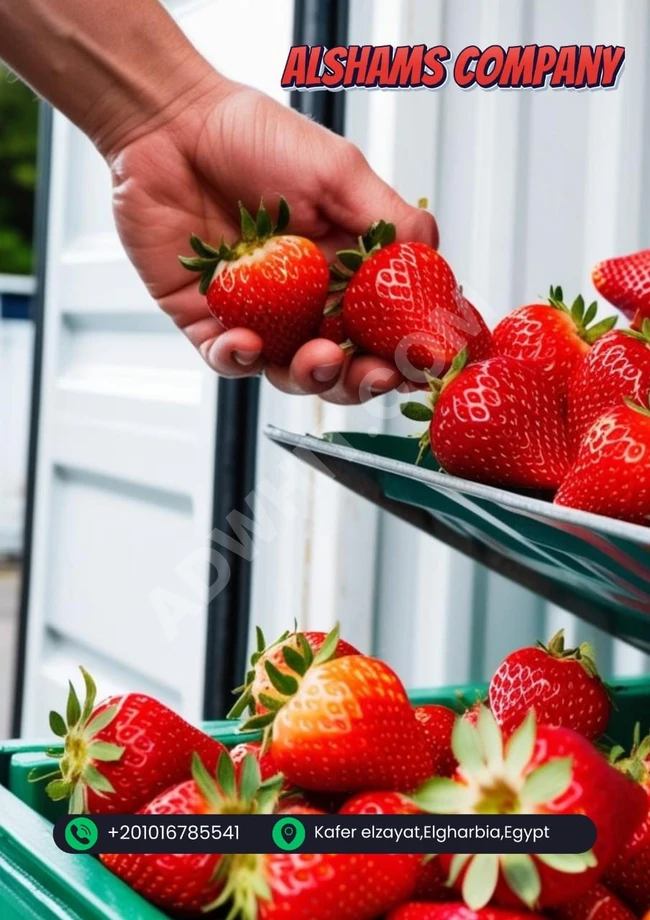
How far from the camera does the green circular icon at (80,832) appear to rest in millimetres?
746

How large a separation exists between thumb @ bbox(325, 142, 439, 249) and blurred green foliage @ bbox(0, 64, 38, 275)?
50.8 feet

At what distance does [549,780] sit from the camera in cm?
63

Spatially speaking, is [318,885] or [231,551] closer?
[318,885]

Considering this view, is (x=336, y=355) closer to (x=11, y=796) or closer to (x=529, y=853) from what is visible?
(x=11, y=796)

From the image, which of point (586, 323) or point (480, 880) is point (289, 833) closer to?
point (480, 880)

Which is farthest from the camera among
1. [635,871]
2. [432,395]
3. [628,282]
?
[628,282]

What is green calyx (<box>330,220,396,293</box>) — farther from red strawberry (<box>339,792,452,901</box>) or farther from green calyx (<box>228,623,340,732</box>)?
red strawberry (<box>339,792,452,901</box>)

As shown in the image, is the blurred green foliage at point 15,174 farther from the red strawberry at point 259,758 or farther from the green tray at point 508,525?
the red strawberry at point 259,758

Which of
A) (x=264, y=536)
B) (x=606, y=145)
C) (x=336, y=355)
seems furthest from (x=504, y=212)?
(x=336, y=355)

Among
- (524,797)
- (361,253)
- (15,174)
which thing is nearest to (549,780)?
(524,797)

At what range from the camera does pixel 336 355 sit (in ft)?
3.75

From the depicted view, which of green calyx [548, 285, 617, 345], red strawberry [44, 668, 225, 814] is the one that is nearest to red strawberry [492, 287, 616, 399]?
green calyx [548, 285, 617, 345]

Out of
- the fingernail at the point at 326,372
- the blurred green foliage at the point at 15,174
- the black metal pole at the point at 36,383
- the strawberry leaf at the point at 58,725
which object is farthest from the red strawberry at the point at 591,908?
the blurred green foliage at the point at 15,174

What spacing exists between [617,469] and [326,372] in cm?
39
